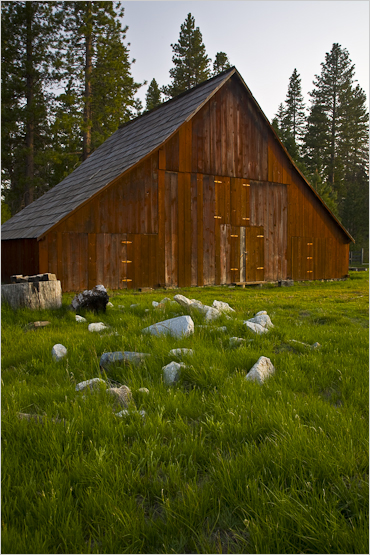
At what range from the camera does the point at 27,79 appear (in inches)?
1200

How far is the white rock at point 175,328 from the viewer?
579cm

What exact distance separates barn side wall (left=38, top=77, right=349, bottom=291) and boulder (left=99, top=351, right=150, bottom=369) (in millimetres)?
9554

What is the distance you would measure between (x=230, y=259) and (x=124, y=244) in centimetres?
485

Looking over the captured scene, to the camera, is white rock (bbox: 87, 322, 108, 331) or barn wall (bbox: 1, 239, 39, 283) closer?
white rock (bbox: 87, 322, 108, 331)

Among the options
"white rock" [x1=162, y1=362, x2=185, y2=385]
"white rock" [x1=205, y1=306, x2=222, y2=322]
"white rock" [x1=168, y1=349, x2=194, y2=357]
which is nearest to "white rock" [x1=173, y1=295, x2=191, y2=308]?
"white rock" [x1=205, y1=306, x2=222, y2=322]

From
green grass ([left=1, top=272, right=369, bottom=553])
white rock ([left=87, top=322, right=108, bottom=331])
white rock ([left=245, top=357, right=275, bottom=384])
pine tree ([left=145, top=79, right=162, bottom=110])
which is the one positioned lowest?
green grass ([left=1, top=272, right=369, bottom=553])

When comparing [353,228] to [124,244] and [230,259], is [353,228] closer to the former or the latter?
[230,259]

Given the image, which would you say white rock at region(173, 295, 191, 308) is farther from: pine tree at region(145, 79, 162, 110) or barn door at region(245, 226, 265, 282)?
pine tree at region(145, 79, 162, 110)

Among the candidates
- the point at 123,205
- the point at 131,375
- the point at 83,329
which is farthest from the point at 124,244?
the point at 131,375

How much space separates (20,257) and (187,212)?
6.58m

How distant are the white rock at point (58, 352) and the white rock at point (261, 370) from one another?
232 cm

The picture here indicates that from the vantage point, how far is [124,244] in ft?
50.0

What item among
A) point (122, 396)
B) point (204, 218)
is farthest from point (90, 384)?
point (204, 218)

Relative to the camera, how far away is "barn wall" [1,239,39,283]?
1416cm
